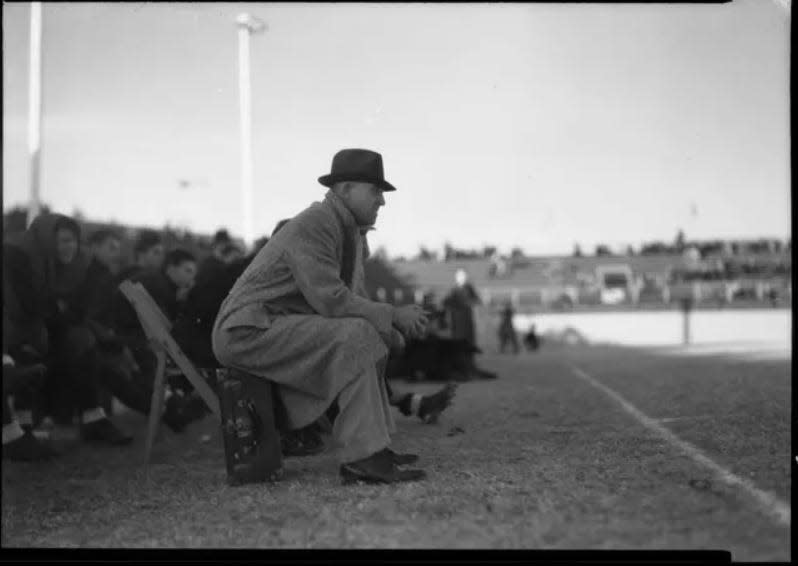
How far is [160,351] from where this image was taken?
453 centimetres

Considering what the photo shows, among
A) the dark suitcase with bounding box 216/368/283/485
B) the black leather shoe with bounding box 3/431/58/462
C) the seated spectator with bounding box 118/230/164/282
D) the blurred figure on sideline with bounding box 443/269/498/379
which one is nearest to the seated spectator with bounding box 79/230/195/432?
the seated spectator with bounding box 118/230/164/282

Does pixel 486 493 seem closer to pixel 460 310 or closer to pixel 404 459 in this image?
pixel 404 459

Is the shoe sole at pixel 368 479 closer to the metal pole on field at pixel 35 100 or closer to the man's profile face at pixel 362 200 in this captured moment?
the man's profile face at pixel 362 200

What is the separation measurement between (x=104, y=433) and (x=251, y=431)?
2.27 metres

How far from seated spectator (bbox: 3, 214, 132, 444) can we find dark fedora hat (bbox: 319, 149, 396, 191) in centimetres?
218

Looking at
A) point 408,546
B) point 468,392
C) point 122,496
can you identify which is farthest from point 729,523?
point 468,392

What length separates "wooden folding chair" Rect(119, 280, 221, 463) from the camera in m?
4.16

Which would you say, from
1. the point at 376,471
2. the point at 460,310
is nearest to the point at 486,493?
the point at 376,471

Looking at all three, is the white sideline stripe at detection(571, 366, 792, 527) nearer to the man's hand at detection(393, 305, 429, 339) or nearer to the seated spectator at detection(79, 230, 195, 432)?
the man's hand at detection(393, 305, 429, 339)

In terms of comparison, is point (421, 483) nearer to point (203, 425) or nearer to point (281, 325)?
point (281, 325)

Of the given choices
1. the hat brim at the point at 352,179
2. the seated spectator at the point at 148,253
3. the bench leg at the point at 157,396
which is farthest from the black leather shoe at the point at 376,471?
→ the seated spectator at the point at 148,253

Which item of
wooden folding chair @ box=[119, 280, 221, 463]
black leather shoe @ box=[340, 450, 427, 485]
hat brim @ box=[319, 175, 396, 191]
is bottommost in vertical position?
black leather shoe @ box=[340, 450, 427, 485]

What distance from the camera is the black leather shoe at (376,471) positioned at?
330 cm

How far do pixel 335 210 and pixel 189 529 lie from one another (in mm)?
1282
